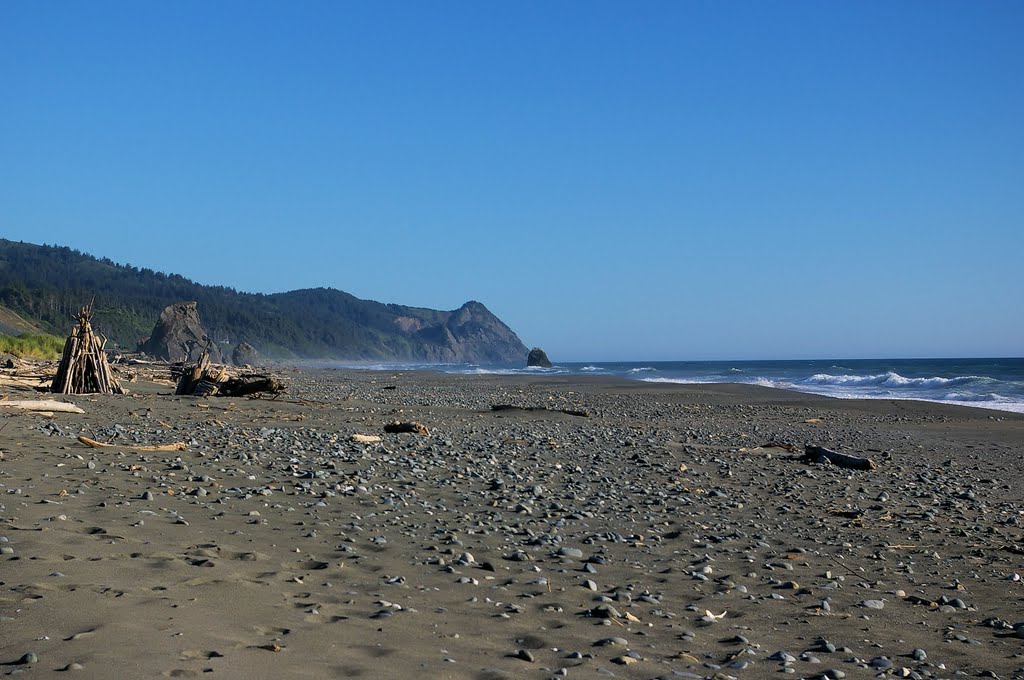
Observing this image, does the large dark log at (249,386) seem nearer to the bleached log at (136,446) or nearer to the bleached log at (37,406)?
the bleached log at (37,406)

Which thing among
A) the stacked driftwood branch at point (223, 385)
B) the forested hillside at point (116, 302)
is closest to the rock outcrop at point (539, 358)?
the forested hillside at point (116, 302)

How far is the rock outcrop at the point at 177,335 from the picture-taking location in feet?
301

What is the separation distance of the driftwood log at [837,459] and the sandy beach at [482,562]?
220 mm

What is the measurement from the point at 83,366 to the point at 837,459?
1929cm

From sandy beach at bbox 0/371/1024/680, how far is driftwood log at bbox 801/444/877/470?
0.72 ft

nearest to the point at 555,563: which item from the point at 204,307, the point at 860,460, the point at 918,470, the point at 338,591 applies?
the point at 338,591

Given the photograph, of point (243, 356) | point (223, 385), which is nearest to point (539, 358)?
point (243, 356)

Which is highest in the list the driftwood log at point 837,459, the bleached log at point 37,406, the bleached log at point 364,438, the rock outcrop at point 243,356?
the rock outcrop at point 243,356

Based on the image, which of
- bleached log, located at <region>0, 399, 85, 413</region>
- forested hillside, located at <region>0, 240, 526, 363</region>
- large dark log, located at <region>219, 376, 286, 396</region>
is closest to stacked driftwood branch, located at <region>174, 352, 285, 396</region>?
large dark log, located at <region>219, 376, 286, 396</region>

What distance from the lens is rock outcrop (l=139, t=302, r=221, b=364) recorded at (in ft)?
301

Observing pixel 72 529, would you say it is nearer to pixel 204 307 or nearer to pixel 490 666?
pixel 490 666

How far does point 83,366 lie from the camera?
22.4 m

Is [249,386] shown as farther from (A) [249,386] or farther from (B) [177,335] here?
(B) [177,335]

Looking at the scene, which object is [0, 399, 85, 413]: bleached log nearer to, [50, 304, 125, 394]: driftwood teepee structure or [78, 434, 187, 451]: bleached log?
[78, 434, 187, 451]: bleached log
